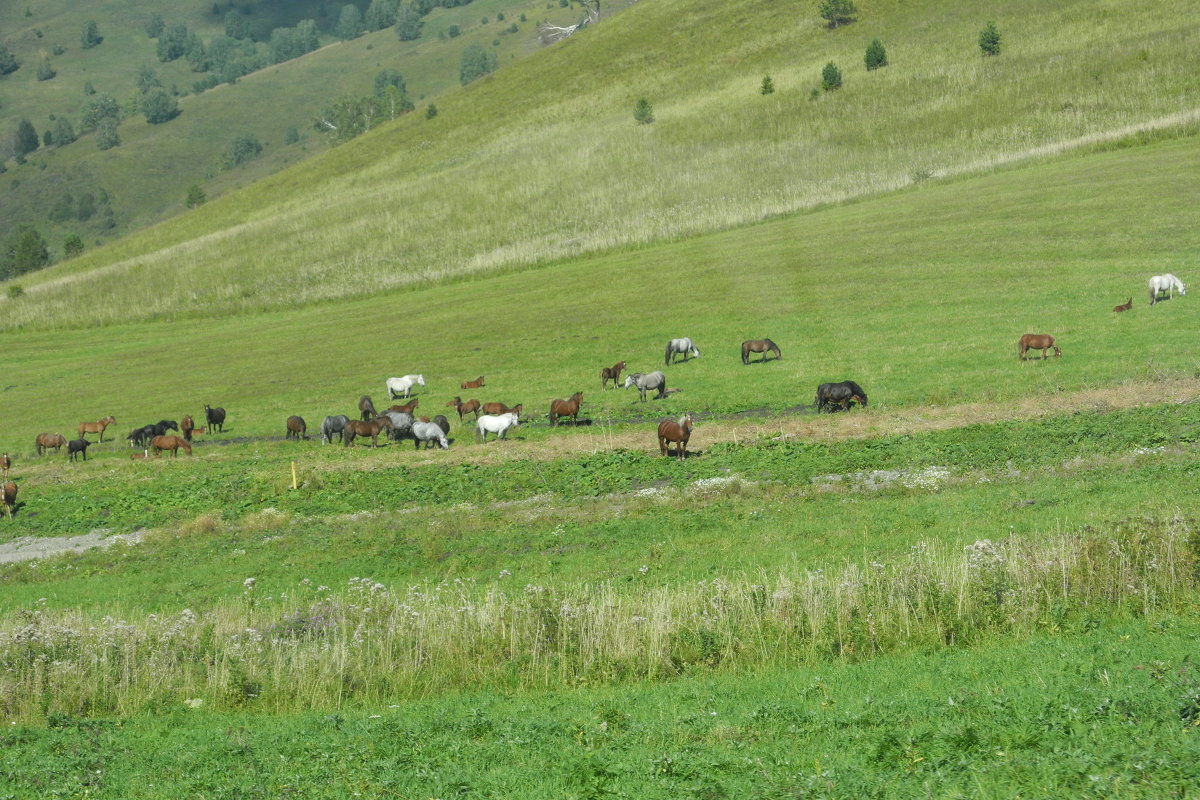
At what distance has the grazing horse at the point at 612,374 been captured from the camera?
40922 mm

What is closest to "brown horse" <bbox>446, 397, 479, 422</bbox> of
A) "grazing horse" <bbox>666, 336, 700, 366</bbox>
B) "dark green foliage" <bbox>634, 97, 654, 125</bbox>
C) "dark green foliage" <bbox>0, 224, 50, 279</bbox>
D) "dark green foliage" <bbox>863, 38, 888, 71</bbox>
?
"grazing horse" <bbox>666, 336, 700, 366</bbox>

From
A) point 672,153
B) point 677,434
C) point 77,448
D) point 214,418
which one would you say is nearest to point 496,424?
point 677,434

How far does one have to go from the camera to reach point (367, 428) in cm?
3631

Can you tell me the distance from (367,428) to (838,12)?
9523 cm

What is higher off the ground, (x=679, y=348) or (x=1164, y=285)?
(x=1164, y=285)

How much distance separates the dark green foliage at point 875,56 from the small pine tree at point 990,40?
868cm

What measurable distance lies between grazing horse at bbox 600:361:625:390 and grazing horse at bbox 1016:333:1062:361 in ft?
48.8

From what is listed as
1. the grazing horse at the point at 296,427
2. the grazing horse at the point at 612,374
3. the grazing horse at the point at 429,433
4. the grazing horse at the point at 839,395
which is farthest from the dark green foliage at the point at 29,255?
the grazing horse at the point at 839,395

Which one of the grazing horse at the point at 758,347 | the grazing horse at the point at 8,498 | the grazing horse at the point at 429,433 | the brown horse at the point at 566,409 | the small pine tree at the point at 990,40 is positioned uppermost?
the small pine tree at the point at 990,40

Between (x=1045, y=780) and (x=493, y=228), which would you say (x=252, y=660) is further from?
(x=493, y=228)

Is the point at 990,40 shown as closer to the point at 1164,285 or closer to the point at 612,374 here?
the point at 1164,285

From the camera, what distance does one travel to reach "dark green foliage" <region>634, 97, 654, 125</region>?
340ft

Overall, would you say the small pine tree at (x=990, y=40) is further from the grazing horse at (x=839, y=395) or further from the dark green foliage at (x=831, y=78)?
the grazing horse at (x=839, y=395)

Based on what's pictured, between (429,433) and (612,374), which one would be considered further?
(612,374)
